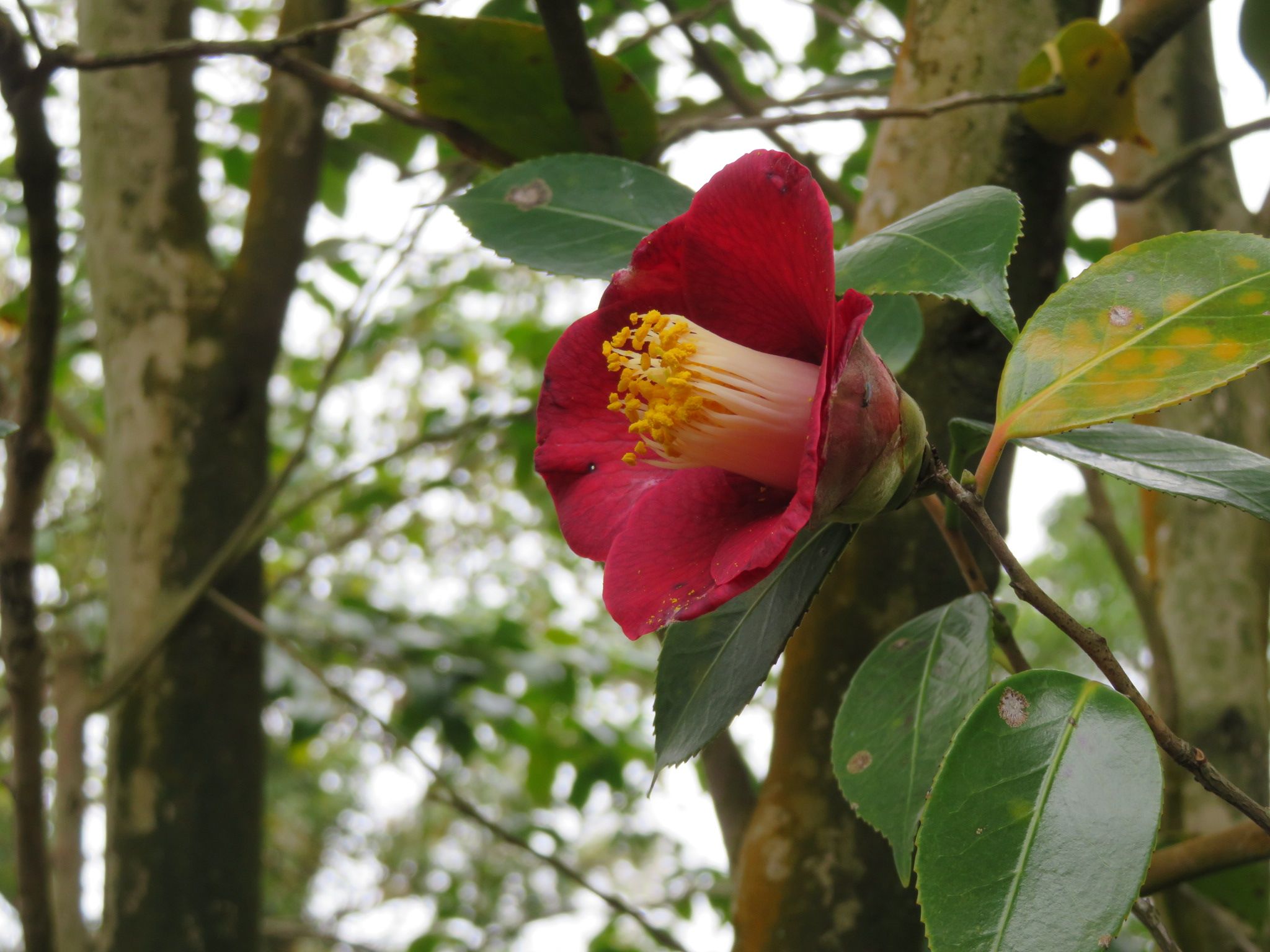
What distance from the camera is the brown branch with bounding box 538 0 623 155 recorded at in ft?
2.17

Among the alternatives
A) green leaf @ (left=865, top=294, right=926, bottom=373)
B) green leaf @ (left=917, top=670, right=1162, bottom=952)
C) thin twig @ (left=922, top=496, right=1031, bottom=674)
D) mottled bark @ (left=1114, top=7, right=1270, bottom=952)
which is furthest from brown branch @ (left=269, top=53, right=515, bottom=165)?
mottled bark @ (left=1114, top=7, right=1270, bottom=952)

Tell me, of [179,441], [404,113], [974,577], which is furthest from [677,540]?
[179,441]

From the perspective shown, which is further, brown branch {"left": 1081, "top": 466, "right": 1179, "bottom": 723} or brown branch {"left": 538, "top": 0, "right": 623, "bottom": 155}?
brown branch {"left": 1081, "top": 466, "right": 1179, "bottom": 723}

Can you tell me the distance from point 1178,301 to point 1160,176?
1.97ft

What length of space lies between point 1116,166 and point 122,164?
1.17m

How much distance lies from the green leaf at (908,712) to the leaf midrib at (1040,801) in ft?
0.23

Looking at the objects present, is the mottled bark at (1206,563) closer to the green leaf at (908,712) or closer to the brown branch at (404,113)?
the green leaf at (908,712)

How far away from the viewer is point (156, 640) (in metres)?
0.97

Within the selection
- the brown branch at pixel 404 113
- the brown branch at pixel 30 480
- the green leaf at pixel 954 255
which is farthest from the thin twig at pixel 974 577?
the brown branch at pixel 30 480

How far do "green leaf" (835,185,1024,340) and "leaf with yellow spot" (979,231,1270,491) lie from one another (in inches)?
0.9

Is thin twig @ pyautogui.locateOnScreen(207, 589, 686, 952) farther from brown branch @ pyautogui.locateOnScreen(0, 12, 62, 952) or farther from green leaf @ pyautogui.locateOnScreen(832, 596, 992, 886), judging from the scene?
green leaf @ pyautogui.locateOnScreen(832, 596, 992, 886)

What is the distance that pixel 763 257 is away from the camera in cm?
41

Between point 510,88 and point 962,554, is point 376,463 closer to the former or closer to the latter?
point 510,88

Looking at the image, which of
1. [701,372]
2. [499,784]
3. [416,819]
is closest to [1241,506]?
[701,372]
